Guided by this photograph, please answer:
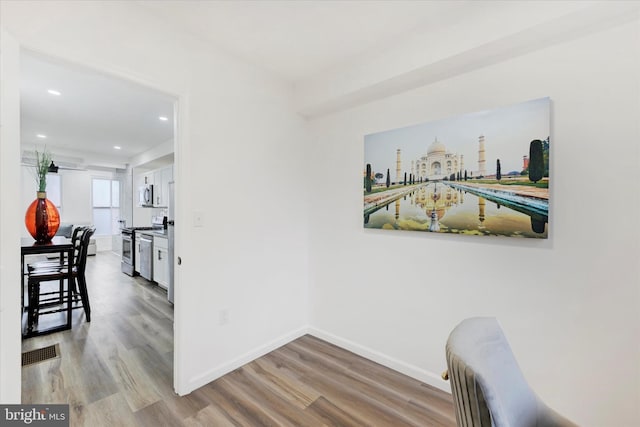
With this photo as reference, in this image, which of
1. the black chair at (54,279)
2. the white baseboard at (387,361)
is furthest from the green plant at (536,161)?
the black chair at (54,279)

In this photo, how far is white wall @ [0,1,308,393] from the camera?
1.60 metres

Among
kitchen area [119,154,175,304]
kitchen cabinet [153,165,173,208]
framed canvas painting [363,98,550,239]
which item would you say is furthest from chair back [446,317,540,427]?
kitchen cabinet [153,165,173,208]

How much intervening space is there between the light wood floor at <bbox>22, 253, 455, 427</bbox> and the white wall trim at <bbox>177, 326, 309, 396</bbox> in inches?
1.8

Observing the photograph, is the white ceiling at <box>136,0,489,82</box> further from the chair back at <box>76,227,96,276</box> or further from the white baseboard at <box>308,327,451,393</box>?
the chair back at <box>76,227,96,276</box>

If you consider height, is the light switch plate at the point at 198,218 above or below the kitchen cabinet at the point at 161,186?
below

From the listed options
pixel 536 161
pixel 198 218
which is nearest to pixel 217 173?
pixel 198 218

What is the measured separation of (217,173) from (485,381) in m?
2.06

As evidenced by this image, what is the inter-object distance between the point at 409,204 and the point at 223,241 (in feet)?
4.97

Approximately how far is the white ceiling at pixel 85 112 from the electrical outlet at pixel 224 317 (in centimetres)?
166

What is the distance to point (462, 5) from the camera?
170cm

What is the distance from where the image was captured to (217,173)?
2.20 m

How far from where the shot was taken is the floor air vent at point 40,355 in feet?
7.71

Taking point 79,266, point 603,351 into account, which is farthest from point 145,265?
point 603,351

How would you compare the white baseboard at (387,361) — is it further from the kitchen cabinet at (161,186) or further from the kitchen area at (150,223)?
the kitchen cabinet at (161,186)
